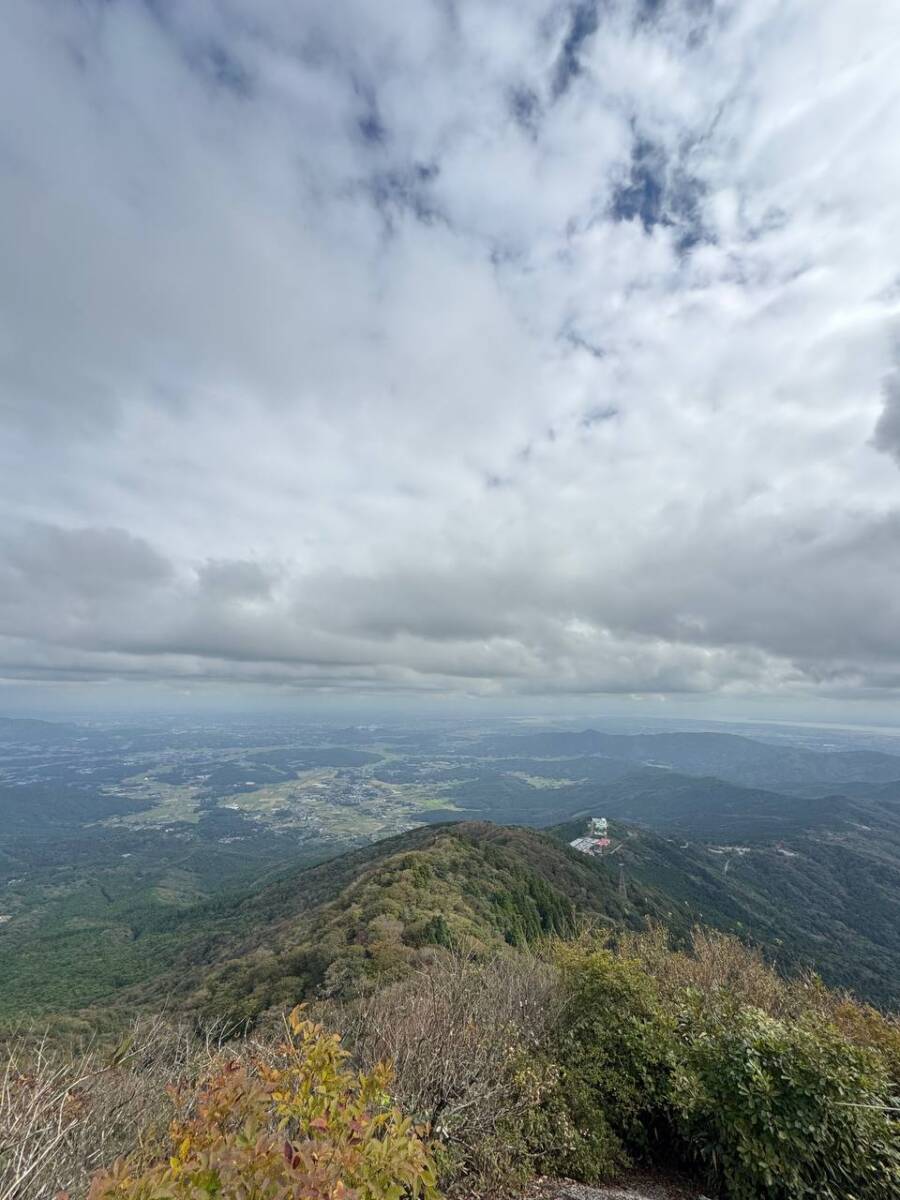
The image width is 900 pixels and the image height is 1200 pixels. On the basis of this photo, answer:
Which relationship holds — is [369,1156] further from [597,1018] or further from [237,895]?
[237,895]

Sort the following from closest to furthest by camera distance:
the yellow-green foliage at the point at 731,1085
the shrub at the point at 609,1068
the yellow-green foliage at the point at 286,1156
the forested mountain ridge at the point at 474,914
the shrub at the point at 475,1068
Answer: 1. the yellow-green foliage at the point at 286,1156
2. the yellow-green foliage at the point at 731,1085
3. the shrub at the point at 475,1068
4. the shrub at the point at 609,1068
5. the forested mountain ridge at the point at 474,914

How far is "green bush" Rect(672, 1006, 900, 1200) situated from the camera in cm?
1123

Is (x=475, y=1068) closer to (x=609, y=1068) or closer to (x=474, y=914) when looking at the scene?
(x=609, y=1068)

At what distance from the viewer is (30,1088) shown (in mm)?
10992

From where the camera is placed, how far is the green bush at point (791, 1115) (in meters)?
11.2

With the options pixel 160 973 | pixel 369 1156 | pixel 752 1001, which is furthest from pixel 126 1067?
pixel 160 973

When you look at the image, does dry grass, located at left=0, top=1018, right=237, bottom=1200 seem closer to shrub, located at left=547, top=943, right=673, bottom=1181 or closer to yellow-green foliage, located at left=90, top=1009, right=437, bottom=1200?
yellow-green foliage, located at left=90, top=1009, right=437, bottom=1200

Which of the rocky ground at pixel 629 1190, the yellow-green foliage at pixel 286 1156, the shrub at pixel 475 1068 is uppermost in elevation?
A: the yellow-green foliage at pixel 286 1156

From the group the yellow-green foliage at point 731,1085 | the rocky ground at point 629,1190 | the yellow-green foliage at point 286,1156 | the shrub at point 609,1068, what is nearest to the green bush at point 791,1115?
the yellow-green foliage at point 731,1085

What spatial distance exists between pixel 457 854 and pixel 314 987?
47.0 m

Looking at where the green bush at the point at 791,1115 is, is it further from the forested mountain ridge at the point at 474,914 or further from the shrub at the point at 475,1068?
→ the forested mountain ridge at the point at 474,914

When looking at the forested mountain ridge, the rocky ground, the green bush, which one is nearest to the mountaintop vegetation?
the green bush

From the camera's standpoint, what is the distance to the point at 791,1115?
11.8 metres

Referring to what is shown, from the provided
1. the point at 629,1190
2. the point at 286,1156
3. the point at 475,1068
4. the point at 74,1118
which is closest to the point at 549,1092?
the point at 475,1068
